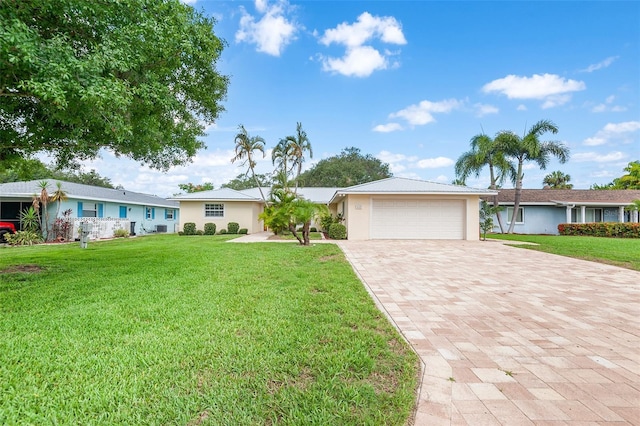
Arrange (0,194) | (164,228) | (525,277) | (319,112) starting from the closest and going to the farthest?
(525,277), (0,194), (319,112), (164,228)

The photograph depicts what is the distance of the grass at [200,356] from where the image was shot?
2133 mm

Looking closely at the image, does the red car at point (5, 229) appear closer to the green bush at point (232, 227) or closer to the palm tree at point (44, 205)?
the palm tree at point (44, 205)

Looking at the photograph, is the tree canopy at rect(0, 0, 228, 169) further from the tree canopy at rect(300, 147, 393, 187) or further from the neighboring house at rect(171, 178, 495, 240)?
the tree canopy at rect(300, 147, 393, 187)

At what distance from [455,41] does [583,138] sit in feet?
44.4

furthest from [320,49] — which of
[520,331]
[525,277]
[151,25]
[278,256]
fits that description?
[520,331]

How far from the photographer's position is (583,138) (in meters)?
20.1

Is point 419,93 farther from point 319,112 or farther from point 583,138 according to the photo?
point 583,138

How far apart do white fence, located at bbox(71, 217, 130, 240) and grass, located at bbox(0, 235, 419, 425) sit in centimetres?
1370

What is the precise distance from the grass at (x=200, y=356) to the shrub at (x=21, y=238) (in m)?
12.7

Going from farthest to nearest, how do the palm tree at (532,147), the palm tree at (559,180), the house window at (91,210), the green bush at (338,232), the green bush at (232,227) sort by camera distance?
the palm tree at (559,180)
the green bush at (232,227)
the palm tree at (532,147)
the house window at (91,210)
the green bush at (338,232)

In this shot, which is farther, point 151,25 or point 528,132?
point 528,132

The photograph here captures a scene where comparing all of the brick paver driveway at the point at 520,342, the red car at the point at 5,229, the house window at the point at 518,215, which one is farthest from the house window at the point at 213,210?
the house window at the point at 518,215

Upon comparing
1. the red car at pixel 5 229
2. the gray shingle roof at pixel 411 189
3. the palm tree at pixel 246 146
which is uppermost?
the palm tree at pixel 246 146

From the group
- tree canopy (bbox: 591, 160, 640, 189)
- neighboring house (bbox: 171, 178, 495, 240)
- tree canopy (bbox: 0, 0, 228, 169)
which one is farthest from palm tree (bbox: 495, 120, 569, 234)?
tree canopy (bbox: 0, 0, 228, 169)
